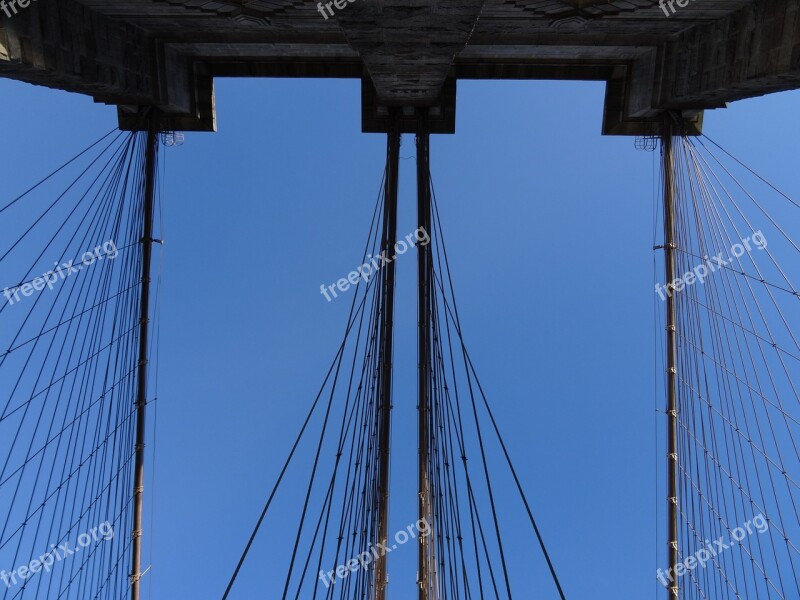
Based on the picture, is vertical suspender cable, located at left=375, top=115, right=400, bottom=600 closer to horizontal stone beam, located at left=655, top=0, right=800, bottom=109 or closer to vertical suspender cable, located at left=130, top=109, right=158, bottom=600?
vertical suspender cable, located at left=130, top=109, right=158, bottom=600

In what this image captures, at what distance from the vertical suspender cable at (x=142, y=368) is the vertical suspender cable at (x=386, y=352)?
4.70m

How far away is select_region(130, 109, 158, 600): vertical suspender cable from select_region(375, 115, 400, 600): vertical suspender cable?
470 centimetres

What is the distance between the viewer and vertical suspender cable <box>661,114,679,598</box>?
10.5m

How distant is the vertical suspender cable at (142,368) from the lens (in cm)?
932

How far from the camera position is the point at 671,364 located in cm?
1139

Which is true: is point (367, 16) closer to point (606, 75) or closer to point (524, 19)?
point (524, 19)

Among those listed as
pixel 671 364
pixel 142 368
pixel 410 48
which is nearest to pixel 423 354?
pixel 410 48

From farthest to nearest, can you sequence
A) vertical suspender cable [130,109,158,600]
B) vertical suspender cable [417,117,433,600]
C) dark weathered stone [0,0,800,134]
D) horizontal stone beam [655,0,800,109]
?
vertical suspender cable [130,109,158,600]
horizontal stone beam [655,0,800,109]
dark weathered stone [0,0,800,134]
vertical suspender cable [417,117,433,600]

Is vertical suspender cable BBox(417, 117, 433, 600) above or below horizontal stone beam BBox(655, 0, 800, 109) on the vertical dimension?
below

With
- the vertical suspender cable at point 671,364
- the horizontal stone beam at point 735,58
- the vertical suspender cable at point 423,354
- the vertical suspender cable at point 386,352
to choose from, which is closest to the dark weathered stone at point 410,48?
the horizontal stone beam at point 735,58

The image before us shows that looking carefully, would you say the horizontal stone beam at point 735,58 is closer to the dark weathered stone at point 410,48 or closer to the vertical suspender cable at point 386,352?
the dark weathered stone at point 410,48

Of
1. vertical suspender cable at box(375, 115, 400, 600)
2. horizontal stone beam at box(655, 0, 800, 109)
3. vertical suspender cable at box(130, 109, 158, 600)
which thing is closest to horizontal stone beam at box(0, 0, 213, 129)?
vertical suspender cable at box(130, 109, 158, 600)

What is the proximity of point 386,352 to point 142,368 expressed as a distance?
4.95 meters

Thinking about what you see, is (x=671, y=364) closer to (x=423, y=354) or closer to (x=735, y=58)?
(x=735, y=58)
